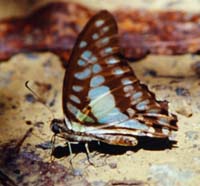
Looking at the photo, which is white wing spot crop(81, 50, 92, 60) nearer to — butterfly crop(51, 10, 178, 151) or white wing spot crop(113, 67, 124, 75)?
butterfly crop(51, 10, 178, 151)

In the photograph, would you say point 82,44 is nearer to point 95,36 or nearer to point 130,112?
point 95,36

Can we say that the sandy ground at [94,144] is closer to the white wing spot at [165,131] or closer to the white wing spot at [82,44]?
the white wing spot at [165,131]

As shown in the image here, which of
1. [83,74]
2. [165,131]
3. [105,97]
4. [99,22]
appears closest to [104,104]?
[105,97]

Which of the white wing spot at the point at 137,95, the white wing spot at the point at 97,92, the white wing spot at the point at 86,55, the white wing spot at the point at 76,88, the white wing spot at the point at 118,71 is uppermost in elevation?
the white wing spot at the point at 86,55

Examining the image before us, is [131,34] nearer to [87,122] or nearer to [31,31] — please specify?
[31,31]

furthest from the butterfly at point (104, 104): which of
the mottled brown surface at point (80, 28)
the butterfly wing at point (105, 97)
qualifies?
the mottled brown surface at point (80, 28)

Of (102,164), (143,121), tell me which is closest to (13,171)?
(102,164)
